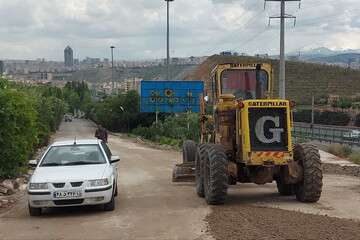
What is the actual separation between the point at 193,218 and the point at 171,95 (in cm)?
3496

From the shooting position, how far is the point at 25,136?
2091 centimetres

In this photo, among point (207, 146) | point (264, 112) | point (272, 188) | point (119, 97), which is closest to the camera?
point (264, 112)

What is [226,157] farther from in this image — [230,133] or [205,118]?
[205,118]

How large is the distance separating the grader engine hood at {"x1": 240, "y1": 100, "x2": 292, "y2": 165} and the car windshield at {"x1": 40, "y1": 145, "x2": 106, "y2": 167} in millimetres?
3098

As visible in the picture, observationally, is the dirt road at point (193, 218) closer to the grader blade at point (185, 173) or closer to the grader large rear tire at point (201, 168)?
the grader large rear tire at point (201, 168)

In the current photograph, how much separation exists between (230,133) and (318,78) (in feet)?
302

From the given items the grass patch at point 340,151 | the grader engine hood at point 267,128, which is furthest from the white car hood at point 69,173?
the grass patch at point 340,151

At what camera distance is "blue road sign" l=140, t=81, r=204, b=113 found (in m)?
45.7

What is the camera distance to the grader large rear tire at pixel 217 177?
43.9 ft

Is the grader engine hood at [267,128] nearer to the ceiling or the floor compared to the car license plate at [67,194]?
nearer to the ceiling

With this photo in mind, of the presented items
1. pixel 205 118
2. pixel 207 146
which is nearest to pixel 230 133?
pixel 207 146

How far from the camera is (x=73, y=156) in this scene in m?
14.0

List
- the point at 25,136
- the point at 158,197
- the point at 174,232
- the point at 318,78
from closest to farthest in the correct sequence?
the point at 174,232
the point at 158,197
the point at 25,136
the point at 318,78

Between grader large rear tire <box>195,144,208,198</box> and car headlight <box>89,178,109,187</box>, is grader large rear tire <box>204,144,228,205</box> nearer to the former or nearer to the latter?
grader large rear tire <box>195,144,208,198</box>
